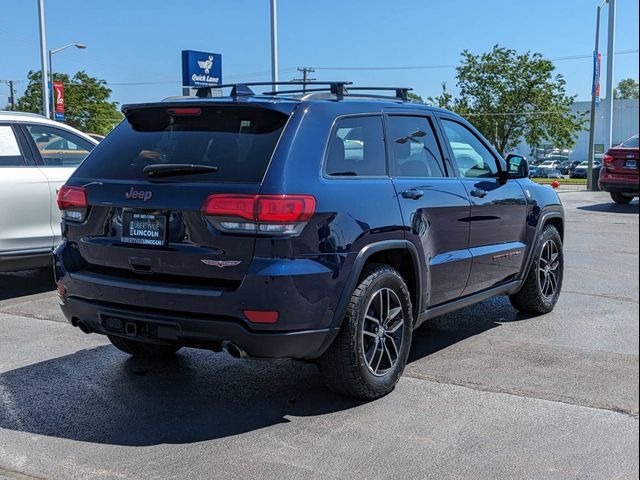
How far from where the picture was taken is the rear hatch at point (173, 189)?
12.6 feet

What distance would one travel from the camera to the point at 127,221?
4160 mm

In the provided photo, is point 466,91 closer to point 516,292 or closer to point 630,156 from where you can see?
point 630,156

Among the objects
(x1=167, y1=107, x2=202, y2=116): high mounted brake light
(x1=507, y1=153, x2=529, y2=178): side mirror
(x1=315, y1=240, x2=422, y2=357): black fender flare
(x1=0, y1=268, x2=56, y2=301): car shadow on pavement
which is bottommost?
(x1=0, y1=268, x2=56, y2=301): car shadow on pavement

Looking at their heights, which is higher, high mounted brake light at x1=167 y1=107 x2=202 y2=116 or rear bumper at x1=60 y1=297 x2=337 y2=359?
high mounted brake light at x1=167 y1=107 x2=202 y2=116

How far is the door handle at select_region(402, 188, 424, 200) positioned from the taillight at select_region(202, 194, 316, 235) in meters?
0.92

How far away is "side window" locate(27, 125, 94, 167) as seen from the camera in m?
7.62

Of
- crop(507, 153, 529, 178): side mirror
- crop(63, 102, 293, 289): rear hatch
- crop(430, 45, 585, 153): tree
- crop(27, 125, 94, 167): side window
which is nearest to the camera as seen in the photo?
crop(63, 102, 293, 289): rear hatch

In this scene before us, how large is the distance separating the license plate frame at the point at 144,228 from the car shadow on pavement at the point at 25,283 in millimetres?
4018

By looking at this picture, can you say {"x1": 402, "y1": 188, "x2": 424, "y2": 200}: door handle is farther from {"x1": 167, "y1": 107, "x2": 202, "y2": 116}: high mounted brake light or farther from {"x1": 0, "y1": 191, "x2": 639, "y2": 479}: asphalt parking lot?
{"x1": 167, "y1": 107, "x2": 202, "y2": 116}: high mounted brake light

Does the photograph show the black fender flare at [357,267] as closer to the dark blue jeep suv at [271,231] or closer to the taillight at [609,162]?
the dark blue jeep suv at [271,231]

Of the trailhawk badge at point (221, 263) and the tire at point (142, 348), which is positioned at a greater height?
the trailhawk badge at point (221, 263)

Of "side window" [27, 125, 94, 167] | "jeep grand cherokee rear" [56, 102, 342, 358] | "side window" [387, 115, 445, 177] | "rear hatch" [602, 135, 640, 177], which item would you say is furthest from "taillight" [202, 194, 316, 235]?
"rear hatch" [602, 135, 640, 177]

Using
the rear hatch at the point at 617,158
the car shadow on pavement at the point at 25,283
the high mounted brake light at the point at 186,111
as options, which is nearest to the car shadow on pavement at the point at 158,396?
the high mounted brake light at the point at 186,111

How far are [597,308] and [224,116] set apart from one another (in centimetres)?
429
